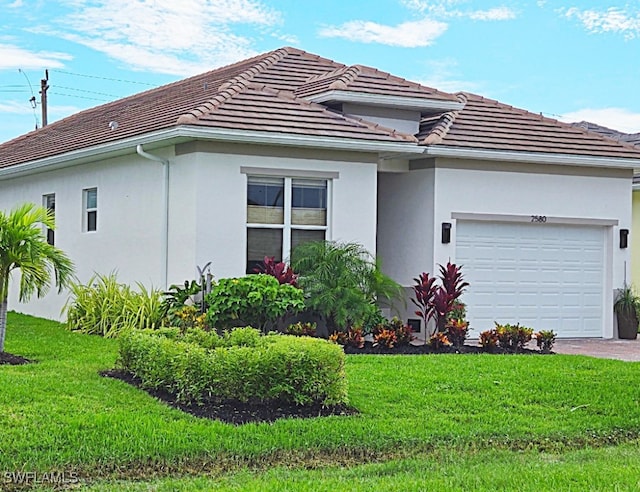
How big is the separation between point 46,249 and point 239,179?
160 inches

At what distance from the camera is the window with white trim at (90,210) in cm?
1900

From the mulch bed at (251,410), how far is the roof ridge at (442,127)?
26.5 ft

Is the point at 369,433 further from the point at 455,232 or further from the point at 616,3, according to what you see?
the point at 616,3

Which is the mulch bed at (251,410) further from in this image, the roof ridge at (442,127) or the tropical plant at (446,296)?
the roof ridge at (442,127)

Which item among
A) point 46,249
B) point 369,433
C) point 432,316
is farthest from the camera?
point 432,316

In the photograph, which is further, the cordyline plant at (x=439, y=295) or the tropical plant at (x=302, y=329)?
the cordyline plant at (x=439, y=295)

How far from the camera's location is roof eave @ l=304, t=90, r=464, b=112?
1709cm

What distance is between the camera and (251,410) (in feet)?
31.7

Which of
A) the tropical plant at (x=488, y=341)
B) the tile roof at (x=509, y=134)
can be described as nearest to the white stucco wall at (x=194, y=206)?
the tile roof at (x=509, y=134)

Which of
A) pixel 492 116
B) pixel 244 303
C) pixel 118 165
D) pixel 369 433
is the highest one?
pixel 492 116

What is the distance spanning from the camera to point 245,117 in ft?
51.7

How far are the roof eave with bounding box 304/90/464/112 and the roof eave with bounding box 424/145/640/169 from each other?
1219 mm

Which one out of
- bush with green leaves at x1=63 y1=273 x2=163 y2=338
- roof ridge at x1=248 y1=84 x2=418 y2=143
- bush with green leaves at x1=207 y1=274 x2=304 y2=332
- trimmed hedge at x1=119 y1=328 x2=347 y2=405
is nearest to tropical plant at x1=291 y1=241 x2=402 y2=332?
bush with green leaves at x1=207 y1=274 x2=304 y2=332

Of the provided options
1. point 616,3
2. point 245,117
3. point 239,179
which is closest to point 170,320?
point 239,179
